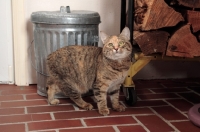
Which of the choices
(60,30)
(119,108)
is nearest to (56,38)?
(60,30)

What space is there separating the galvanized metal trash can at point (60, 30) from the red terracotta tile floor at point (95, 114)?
24 cm

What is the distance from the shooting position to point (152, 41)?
1579 millimetres

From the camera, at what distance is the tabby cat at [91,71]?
171cm

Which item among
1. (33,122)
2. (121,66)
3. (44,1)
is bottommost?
(33,122)

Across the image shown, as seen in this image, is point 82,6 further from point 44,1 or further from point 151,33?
point 151,33

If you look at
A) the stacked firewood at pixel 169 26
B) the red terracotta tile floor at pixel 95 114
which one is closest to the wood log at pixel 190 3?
the stacked firewood at pixel 169 26

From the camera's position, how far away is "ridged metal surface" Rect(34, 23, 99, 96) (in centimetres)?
191

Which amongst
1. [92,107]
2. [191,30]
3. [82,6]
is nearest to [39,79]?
[92,107]

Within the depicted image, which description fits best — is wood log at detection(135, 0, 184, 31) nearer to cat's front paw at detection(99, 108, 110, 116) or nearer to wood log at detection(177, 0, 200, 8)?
wood log at detection(177, 0, 200, 8)

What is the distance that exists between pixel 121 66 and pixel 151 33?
274 millimetres

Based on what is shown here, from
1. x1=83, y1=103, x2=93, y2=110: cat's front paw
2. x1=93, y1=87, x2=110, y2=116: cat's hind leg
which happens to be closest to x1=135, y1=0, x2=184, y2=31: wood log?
x1=93, y1=87, x2=110, y2=116: cat's hind leg

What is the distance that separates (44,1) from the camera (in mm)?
2184

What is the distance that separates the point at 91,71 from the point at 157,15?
53cm

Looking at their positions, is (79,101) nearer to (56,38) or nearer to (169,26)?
(56,38)
